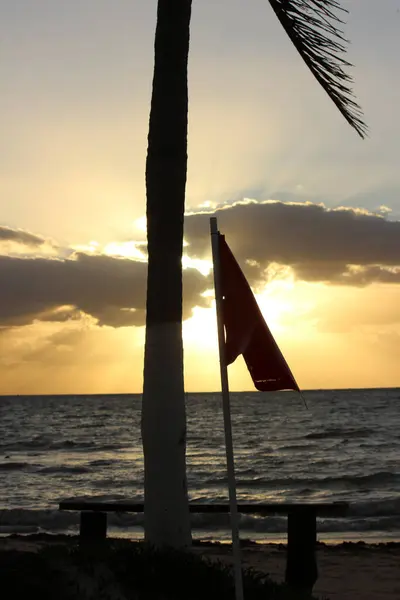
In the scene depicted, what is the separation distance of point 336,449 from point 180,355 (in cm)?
3840

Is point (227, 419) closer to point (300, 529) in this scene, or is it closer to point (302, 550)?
point (300, 529)

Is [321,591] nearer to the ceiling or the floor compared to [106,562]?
nearer to the floor

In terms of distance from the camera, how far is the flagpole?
5746mm

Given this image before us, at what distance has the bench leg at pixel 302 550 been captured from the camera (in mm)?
9078

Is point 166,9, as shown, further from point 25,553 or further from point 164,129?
point 25,553

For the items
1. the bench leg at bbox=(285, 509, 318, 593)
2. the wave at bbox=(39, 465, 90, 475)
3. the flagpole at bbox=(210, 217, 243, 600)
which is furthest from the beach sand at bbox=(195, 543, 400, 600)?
the wave at bbox=(39, 465, 90, 475)

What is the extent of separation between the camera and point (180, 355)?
25.0ft

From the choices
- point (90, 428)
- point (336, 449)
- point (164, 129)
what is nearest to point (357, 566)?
point (164, 129)

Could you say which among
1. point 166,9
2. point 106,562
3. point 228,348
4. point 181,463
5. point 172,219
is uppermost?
point 166,9

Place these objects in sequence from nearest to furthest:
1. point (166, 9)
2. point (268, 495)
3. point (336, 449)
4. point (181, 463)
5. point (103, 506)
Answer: point (181, 463)
point (166, 9)
point (103, 506)
point (268, 495)
point (336, 449)

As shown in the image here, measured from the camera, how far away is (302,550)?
29.8 feet

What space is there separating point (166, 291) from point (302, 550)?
12.0 feet

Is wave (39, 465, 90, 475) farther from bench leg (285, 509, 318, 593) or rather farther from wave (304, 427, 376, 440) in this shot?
bench leg (285, 509, 318, 593)

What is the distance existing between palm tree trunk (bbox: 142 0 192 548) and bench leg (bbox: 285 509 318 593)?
6.88 ft
